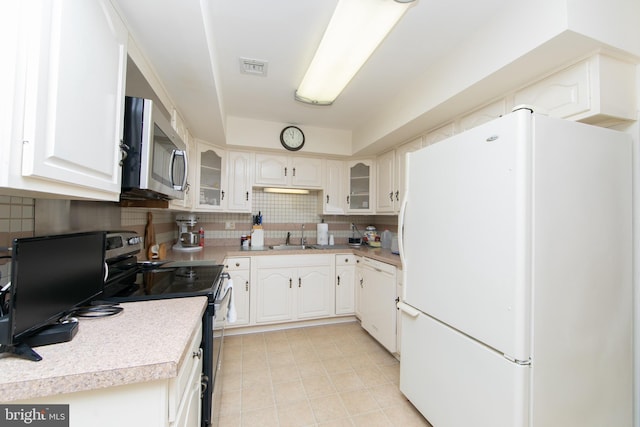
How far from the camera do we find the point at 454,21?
1.41m

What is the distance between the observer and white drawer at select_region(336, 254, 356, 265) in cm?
294

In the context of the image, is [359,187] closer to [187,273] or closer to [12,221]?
[187,273]

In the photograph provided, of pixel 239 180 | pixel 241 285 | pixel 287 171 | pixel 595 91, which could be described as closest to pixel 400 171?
pixel 287 171

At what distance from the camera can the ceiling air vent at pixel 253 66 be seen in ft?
5.84

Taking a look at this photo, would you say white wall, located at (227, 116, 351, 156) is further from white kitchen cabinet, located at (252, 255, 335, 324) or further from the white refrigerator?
the white refrigerator

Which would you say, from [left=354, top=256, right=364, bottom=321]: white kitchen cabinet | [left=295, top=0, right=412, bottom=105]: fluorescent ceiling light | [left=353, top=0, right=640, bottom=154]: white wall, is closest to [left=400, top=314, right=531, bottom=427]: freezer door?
[left=354, top=256, right=364, bottom=321]: white kitchen cabinet

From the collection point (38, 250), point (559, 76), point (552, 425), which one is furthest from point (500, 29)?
point (38, 250)

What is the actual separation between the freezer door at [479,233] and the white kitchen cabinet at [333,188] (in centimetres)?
168

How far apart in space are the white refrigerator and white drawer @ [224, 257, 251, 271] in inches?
74.7

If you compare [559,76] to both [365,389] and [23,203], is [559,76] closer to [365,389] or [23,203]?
[365,389]

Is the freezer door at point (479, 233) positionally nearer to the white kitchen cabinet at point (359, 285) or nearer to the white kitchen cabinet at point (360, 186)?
the white kitchen cabinet at point (359, 285)

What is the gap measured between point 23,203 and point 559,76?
2.45 meters

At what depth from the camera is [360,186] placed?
10.6 ft

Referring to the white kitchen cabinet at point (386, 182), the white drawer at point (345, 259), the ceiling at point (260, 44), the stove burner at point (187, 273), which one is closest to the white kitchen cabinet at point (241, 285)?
the stove burner at point (187, 273)
